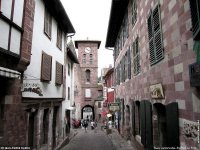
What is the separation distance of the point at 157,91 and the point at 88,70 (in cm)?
3532

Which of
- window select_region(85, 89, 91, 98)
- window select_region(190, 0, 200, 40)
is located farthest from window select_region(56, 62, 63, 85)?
window select_region(85, 89, 91, 98)

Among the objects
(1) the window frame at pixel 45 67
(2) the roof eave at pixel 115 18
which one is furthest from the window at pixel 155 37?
(2) the roof eave at pixel 115 18

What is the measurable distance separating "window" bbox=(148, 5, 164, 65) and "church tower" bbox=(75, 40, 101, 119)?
33.6 m

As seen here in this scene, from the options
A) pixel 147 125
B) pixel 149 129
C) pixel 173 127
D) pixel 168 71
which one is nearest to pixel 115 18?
pixel 147 125

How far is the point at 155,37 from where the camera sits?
20.5 feet

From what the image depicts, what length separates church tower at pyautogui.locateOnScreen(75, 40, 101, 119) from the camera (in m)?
39.9

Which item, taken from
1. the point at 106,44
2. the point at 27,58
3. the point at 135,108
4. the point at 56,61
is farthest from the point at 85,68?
the point at 27,58

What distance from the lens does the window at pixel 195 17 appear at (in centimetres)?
338

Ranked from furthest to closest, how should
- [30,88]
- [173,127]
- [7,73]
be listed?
1. [30,88]
2. [7,73]
3. [173,127]

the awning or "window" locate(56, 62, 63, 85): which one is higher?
"window" locate(56, 62, 63, 85)

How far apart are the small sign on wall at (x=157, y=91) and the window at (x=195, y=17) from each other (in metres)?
2.29

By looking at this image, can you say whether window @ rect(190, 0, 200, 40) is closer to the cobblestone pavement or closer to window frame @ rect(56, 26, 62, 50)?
the cobblestone pavement

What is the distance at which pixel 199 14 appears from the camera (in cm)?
333

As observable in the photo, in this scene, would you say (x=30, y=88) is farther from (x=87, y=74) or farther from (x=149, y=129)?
(x=87, y=74)
